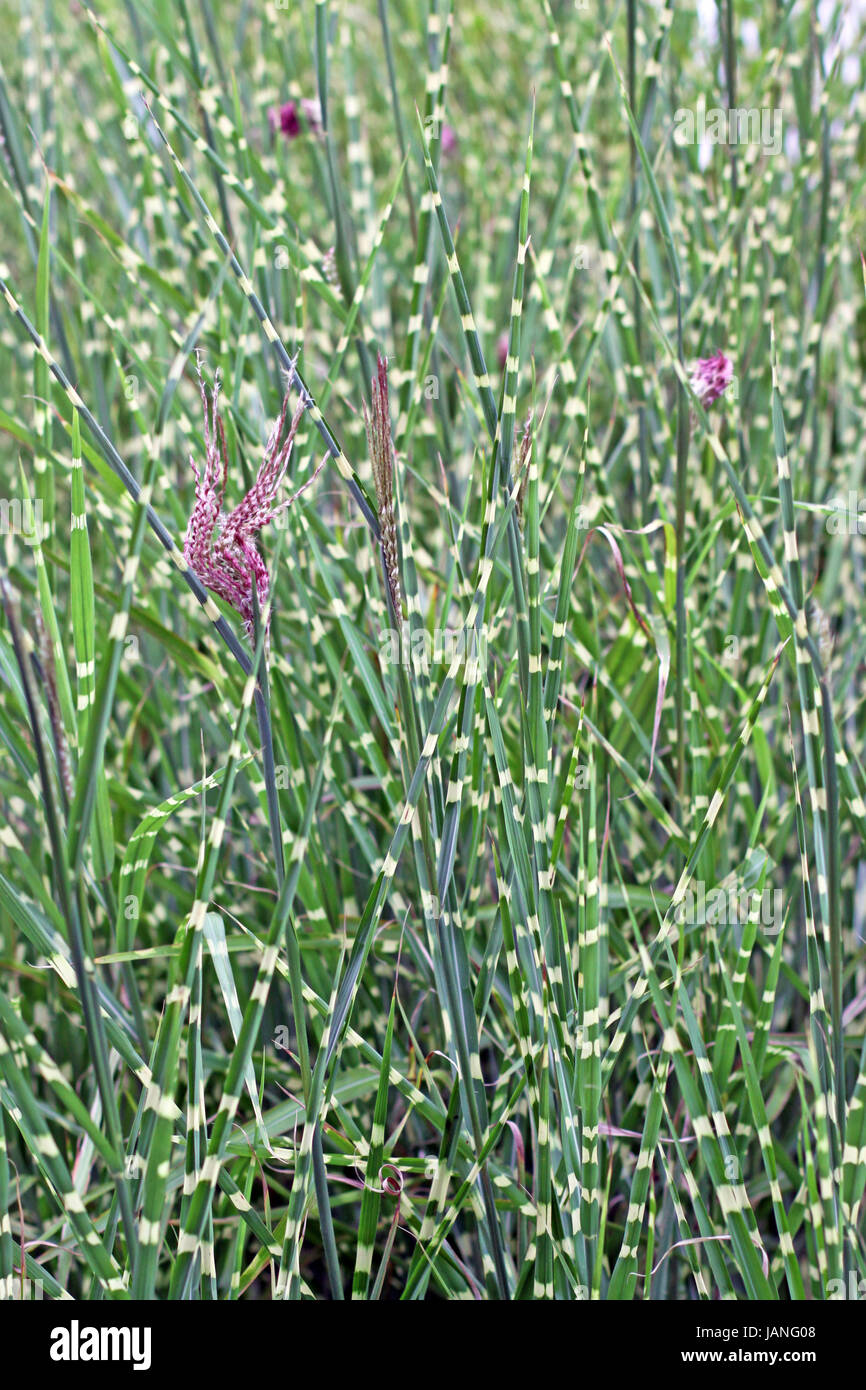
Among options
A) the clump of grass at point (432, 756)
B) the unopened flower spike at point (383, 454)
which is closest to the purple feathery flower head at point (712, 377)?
the clump of grass at point (432, 756)

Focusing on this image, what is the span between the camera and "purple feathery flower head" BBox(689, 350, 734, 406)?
58cm

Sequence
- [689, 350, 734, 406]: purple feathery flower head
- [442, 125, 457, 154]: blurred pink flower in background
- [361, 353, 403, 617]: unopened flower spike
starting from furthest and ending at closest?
[442, 125, 457, 154]: blurred pink flower in background → [689, 350, 734, 406]: purple feathery flower head → [361, 353, 403, 617]: unopened flower spike

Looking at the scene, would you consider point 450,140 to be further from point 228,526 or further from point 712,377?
point 228,526

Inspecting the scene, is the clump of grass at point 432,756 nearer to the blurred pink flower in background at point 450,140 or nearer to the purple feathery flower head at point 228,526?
the purple feathery flower head at point 228,526

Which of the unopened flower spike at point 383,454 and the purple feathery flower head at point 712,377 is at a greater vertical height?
the purple feathery flower head at point 712,377

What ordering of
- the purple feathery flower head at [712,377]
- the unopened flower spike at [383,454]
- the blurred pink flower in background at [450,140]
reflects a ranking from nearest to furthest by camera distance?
1. the unopened flower spike at [383,454]
2. the purple feathery flower head at [712,377]
3. the blurred pink flower in background at [450,140]

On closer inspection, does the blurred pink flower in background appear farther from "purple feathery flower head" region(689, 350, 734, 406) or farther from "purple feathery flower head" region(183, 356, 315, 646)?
"purple feathery flower head" region(183, 356, 315, 646)

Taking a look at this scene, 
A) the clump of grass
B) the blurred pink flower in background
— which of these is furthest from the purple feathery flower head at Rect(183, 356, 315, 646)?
the blurred pink flower in background

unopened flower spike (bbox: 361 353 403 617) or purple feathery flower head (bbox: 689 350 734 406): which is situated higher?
purple feathery flower head (bbox: 689 350 734 406)

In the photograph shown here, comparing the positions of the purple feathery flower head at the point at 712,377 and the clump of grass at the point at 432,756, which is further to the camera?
the purple feathery flower head at the point at 712,377

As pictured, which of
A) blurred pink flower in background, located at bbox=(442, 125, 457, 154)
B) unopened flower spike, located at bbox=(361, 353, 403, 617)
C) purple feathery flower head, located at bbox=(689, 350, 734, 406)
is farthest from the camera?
blurred pink flower in background, located at bbox=(442, 125, 457, 154)

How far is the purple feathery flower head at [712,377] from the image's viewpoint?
585mm

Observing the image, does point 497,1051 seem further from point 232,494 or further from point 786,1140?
point 232,494

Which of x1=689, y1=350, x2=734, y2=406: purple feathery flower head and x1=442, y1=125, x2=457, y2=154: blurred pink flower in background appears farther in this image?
x1=442, y1=125, x2=457, y2=154: blurred pink flower in background
